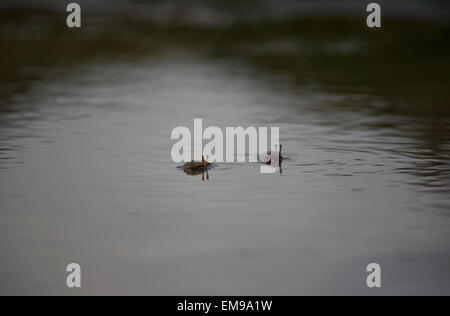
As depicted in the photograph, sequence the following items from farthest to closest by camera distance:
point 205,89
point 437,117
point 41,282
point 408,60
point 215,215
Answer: point 408,60 → point 205,89 → point 437,117 → point 215,215 → point 41,282

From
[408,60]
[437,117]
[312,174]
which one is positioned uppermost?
[408,60]

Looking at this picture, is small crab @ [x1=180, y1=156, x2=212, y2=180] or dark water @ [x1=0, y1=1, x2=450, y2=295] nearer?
dark water @ [x1=0, y1=1, x2=450, y2=295]

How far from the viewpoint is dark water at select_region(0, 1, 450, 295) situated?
462 centimetres

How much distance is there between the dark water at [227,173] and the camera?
4.62 m

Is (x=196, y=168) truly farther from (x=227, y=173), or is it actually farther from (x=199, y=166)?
(x=227, y=173)

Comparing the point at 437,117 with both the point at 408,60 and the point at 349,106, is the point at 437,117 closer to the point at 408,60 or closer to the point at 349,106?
the point at 349,106

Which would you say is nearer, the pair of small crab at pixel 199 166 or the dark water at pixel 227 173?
the dark water at pixel 227 173

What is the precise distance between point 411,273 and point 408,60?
884cm

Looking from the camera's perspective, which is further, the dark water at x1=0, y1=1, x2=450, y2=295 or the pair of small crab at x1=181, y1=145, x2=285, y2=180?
the pair of small crab at x1=181, y1=145, x2=285, y2=180

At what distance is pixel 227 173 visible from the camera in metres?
6.55

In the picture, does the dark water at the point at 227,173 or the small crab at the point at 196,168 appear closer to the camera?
the dark water at the point at 227,173

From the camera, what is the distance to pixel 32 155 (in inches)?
281

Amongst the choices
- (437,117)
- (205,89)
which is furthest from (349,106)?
(205,89)

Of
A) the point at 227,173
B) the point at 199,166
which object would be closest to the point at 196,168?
the point at 199,166
